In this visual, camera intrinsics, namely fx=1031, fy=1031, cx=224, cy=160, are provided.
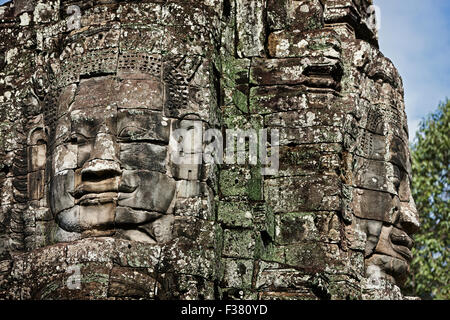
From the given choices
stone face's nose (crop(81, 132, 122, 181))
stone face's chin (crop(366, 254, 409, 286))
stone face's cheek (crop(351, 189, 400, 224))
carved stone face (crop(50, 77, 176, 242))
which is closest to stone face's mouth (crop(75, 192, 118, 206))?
carved stone face (crop(50, 77, 176, 242))

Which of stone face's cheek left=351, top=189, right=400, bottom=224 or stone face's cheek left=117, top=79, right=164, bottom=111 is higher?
stone face's cheek left=117, top=79, right=164, bottom=111

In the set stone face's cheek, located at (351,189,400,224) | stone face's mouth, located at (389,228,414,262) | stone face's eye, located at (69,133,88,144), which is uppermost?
stone face's eye, located at (69,133,88,144)

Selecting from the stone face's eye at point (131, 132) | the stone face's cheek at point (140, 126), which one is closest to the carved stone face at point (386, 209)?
the stone face's cheek at point (140, 126)

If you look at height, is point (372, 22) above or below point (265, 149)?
above

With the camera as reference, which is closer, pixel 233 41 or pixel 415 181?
pixel 233 41

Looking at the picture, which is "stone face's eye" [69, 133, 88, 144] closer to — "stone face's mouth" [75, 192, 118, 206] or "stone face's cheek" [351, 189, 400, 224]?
"stone face's mouth" [75, 192, 118, 206]

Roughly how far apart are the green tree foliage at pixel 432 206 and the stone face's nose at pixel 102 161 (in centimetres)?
1247

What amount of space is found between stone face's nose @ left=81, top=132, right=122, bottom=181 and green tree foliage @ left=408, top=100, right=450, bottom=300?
40.9 ft

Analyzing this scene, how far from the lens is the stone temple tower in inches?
483

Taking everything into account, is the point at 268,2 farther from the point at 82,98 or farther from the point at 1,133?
the point at 1,133

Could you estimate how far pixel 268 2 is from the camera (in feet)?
47.3
